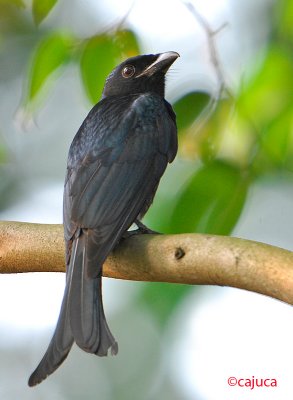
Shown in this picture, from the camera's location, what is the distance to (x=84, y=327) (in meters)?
2.92

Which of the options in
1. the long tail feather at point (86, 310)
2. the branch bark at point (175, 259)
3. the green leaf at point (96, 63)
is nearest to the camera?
the branch bark at point (175, 259)

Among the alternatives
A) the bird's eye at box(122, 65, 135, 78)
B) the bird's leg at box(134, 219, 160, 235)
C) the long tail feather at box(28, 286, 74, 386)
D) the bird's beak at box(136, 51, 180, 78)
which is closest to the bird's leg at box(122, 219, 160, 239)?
the bird's leg at box(134, 219, 160, 235)

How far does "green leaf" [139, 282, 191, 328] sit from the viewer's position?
3282mm

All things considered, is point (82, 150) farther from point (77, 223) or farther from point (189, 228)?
point (189, 228)

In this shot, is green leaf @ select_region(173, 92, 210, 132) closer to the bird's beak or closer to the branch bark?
the branch bark

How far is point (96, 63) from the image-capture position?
10.0 ft

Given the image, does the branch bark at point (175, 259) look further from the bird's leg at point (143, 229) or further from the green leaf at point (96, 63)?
the green leaf at point (96, 63)

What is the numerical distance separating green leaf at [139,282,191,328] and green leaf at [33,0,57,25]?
3.56 feet

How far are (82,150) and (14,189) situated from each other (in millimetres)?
1905

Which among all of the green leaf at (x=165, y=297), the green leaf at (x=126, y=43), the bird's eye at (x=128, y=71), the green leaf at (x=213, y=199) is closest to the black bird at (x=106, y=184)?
the bird's eye at (x=128, y=71)

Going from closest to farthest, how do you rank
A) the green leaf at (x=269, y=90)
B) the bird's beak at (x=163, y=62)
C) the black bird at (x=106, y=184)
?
the green leaf at (x=269, y=90) < the black bird at (x=106, y=184) < the bird's beak at (x=163, y=62)

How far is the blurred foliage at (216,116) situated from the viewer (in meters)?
2.65

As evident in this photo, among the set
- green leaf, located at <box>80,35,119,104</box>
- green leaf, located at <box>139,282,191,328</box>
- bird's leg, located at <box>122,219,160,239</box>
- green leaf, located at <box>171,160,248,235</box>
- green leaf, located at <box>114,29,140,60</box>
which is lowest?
green leaf, located at <box>139,282,191,328</box>

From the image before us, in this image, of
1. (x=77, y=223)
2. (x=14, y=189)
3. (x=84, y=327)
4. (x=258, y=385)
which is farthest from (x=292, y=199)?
(x=14, y=189)
